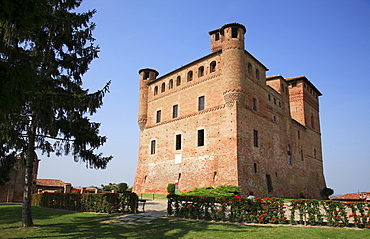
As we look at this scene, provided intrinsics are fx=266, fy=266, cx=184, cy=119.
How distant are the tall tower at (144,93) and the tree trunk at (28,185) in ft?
66.1

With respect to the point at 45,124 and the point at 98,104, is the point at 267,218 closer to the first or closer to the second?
the point at 98,104

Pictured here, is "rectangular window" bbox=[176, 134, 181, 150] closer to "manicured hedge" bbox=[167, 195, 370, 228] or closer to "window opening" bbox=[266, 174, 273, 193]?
"window opening" bbox=[266, 174, 273, 193]

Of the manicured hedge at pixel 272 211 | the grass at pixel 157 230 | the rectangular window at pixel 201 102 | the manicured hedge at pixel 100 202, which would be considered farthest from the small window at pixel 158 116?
the grass at pixel 157 230

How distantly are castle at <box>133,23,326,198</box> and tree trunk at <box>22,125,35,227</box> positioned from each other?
545 inches

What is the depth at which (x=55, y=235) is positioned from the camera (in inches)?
303

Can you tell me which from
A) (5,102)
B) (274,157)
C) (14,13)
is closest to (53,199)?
(5,102)

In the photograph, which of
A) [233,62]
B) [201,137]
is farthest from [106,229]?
[233,62]

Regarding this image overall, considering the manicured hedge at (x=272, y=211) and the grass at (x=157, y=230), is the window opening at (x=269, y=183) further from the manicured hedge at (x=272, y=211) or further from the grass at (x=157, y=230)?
the grass at (x=157, y=230)

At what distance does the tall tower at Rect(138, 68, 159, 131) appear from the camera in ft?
98.2

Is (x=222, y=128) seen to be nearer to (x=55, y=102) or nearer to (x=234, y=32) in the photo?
(x=234, y=32)

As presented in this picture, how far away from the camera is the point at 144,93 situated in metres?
30.6

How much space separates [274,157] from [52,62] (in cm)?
2156

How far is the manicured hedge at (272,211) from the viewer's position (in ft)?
28.1

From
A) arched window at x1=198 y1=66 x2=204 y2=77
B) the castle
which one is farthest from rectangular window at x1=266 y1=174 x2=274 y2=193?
arched window at x1=198 y1=66 x2=204 y2=77
